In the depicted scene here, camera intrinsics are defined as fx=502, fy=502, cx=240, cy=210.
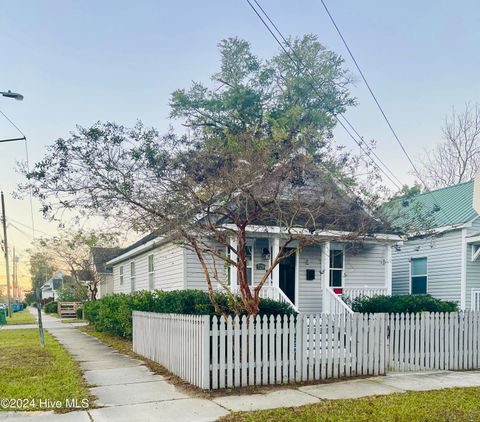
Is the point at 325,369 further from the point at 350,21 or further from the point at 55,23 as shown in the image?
the point at 55,23

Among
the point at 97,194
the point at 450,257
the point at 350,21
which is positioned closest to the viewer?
the point at 97,194

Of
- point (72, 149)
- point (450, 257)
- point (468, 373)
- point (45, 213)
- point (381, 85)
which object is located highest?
point (381, 85)

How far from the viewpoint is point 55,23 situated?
1343 cm

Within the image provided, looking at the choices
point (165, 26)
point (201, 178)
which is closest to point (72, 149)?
point (201, 178)

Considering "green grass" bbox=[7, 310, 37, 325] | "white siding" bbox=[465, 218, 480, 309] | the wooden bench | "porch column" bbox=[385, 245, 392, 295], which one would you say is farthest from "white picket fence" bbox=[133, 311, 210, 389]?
the wooden bench

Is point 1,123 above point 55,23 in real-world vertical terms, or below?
below

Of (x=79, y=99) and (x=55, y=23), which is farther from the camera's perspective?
(x=79, y=99)

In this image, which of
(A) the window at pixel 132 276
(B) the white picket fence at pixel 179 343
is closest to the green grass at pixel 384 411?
(B) the white picket fence at pixel 179 343

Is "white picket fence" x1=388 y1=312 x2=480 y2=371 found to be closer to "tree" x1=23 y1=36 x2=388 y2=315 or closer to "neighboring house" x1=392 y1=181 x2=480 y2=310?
"tree" x1=23 y1=36 x2=388 y2=315

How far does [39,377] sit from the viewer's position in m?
8.66

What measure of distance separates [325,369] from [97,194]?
519cm

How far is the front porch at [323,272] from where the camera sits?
14773 millimetres

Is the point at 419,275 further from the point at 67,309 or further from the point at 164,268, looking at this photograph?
the point at 67,309

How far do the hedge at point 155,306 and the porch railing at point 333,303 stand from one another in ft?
11.3
